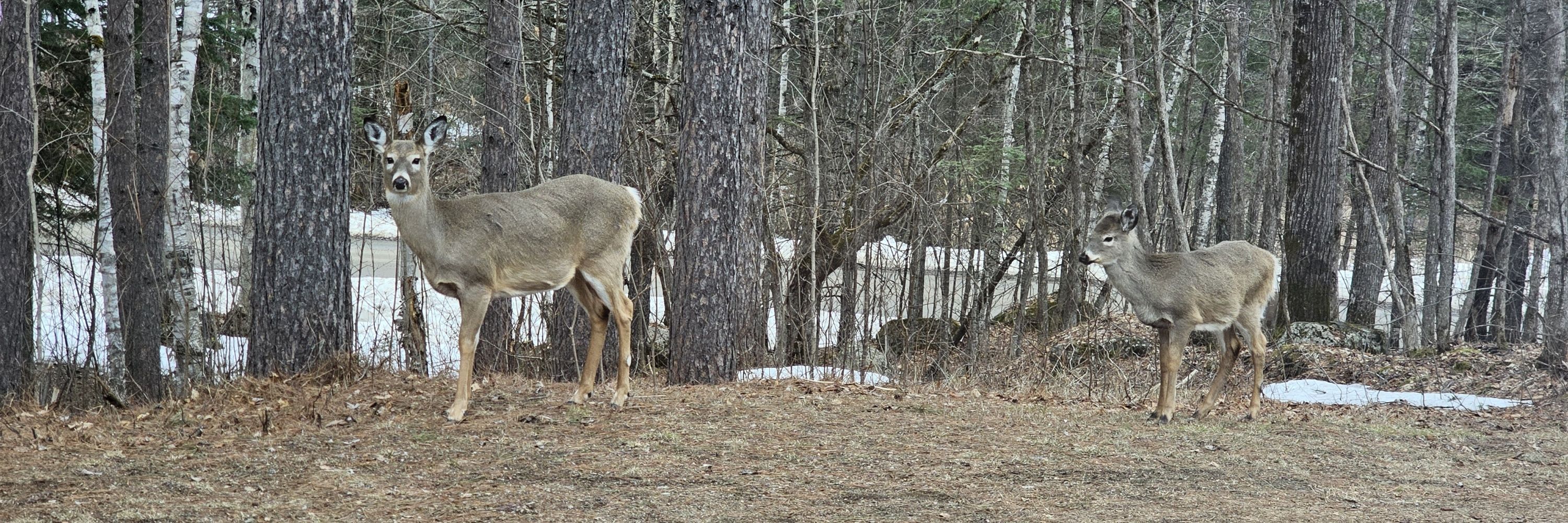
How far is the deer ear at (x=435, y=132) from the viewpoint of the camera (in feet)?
22.1

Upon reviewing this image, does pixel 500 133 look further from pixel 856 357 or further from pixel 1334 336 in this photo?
pixel 1334 336

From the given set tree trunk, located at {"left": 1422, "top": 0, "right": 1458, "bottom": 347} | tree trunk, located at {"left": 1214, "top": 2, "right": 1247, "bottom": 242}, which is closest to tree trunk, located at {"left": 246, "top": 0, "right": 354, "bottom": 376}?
tree trunk, located at {"left": 1214, "top": 2, "right": 1247, "bottom": 242}

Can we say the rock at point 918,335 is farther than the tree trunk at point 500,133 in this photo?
Yes

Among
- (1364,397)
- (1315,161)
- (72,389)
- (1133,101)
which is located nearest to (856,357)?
(1133,101)

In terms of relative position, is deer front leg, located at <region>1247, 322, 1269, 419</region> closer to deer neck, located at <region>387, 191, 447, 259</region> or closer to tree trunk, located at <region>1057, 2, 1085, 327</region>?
tree trunk, located at <region>1057, 2, 1085, 327</region>

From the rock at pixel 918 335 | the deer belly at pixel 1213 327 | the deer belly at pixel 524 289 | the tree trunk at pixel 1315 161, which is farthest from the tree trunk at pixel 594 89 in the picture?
the tree trunk at pixel 1315 161

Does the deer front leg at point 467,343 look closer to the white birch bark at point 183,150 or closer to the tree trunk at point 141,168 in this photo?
the white birch bark at point 183,150

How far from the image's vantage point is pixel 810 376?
33.6 feet

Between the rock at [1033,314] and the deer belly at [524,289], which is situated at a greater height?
the deer belly at [524,289]

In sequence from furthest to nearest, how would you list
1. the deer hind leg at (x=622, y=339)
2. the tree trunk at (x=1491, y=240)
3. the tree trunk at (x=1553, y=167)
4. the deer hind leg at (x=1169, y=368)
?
the tree trunk at (x=1491, y=240)
the tree trunk at (x=1553, y=167)
the deer hind leg at (x=1169, y=368)
the deer hind leg at (x=622, y=339)

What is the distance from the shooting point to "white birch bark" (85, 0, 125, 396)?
1017 centimetres

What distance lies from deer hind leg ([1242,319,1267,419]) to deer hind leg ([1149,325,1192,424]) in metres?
0.54

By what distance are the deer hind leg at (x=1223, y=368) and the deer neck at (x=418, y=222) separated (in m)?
5.40

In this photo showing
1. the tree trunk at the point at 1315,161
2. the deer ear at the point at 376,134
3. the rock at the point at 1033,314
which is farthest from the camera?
the rock at the point at 1033,314
